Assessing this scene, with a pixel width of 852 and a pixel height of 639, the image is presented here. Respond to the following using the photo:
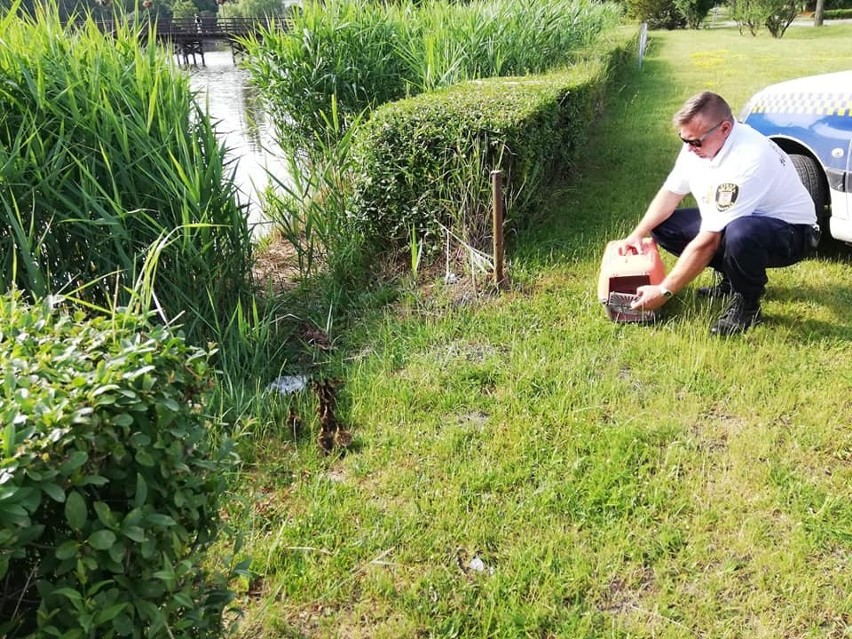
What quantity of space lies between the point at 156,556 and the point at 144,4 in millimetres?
4488

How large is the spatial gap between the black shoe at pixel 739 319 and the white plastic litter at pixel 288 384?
2.37 m

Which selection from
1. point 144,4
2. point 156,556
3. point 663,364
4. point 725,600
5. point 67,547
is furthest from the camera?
point 144,4

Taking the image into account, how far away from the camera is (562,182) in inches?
253

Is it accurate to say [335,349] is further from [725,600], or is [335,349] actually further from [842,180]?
[842,180]

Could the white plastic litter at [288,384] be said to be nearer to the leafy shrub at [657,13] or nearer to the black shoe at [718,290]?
the black shoe at [718,290]

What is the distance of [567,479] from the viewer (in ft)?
8.84

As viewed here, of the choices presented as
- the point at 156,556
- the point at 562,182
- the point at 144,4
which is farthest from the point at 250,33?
the point at 156,556

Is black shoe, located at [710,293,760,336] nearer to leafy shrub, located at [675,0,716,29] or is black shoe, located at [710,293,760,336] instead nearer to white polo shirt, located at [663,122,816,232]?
white polo shirt, located at [663,122,816,232]

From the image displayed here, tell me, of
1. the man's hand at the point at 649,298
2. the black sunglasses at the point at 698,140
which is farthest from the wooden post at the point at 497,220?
the black sunglasses at the point at 698,140

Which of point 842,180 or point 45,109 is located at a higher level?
point 45,109

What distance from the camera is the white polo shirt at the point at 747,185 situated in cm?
343

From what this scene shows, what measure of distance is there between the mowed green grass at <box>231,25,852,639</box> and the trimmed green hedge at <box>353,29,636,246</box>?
0.74 meters

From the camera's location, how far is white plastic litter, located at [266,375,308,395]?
3.48 m

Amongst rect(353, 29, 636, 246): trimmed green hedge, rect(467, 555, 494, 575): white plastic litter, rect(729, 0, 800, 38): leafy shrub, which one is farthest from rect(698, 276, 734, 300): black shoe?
rect(729, 0, 800, 38): leafy shrub
